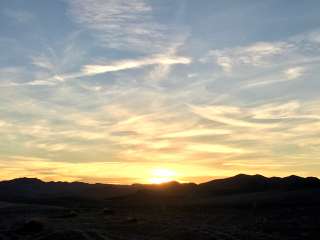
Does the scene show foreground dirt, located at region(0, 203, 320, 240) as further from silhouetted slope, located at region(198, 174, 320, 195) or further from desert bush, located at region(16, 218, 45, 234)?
silhouetted slope, located at region(198, 174, 320, 195)

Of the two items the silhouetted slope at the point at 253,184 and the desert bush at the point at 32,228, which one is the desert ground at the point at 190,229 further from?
the silhouetted slope at the point at 253,184

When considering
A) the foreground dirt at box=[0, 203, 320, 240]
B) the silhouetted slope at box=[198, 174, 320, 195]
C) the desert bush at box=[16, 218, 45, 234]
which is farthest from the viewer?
the silhouetted slope at box=[198, 174, 320, 195]

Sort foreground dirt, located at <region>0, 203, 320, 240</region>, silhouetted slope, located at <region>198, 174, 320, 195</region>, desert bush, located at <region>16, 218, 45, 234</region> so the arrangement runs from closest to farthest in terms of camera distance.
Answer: foreground dirt, located at <region>0, 203, 320, 240</region> → desert bush, located at <region>16, 218, 45, 234</region> → silhouetted slope, located at <region>198, 174, 320, 195</region>

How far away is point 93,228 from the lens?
164ft

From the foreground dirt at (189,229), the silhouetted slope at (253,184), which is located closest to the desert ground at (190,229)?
the foreground dirt at (189,229)

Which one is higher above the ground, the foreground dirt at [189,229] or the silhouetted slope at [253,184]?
the silhouetted slope at [253,184]

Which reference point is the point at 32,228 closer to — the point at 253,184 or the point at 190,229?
the point at 190,229

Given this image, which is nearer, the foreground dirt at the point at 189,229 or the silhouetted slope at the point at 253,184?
the foreground dirt at the point at 189,229

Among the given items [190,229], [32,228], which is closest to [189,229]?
[190,229]

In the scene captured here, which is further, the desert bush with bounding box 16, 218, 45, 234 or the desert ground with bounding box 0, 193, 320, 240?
the desert bush with bounding box 16, 218, 45, 234

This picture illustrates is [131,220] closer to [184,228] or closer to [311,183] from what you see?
[184,228]

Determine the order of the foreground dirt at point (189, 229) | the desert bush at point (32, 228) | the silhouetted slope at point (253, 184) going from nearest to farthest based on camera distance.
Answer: the foreground dirt at point (189, 229) → the desert bush at point (32, 228) → the silhouetted slope at point (253, 184)

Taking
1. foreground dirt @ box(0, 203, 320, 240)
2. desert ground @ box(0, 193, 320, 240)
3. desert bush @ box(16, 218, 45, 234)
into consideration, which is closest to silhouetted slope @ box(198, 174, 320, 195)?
desert ground @ box(0, 193, 320, 240)

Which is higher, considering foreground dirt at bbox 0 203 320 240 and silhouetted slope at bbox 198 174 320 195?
silhouetted slope at bbox 198 174 320 195
